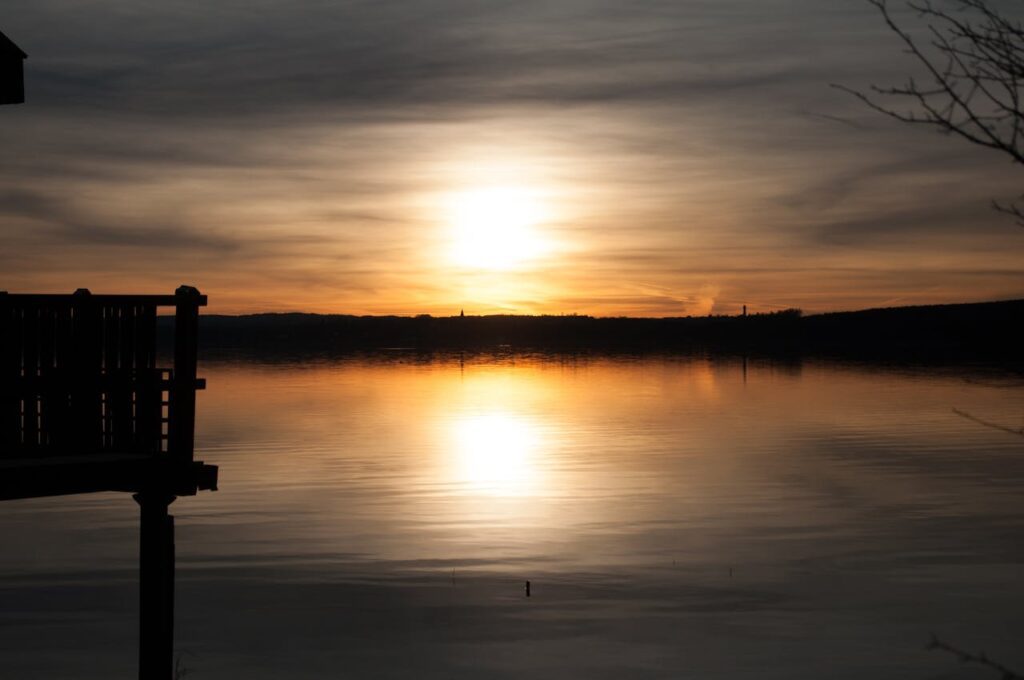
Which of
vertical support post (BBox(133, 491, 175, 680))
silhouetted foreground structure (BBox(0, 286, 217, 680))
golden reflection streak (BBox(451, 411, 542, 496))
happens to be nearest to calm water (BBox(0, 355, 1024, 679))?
golden reflection streak (BBox(451, 411, 542, 496))

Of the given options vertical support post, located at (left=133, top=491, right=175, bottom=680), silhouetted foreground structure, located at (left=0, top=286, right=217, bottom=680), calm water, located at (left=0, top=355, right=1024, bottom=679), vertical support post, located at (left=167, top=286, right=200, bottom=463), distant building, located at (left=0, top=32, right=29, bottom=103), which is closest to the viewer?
silhouetted foreground structure, located at (left=0, top=286, right=217, bottom=680)

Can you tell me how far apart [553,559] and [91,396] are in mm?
13245

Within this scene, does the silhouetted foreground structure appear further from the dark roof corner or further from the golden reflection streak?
the golden reflection streak

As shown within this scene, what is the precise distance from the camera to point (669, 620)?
19953mm

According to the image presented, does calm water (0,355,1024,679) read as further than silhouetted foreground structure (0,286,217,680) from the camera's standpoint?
Yes

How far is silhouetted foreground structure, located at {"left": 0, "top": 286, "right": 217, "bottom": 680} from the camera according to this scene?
13.5 m

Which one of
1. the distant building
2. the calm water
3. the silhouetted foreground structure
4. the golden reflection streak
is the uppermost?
the distant building

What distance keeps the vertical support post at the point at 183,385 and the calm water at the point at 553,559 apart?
14.3ft

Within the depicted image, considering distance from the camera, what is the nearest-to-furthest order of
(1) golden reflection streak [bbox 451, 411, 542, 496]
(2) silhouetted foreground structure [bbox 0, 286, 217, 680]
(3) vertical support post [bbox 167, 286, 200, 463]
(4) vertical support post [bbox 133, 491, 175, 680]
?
(2) silhouetted foreground structure [bbox 0, 286, 217, 680], (3) vertical support post [bbox 167, 286, 200, 463], (4) vertical support post [bbox 133, 491, 175, 680], (1) golden reflection streak [bbox 451, 411, 542, 496]

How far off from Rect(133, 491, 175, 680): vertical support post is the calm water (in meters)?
1.99

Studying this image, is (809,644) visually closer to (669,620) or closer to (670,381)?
(669,620)

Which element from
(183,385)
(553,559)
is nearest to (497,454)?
(553,559)

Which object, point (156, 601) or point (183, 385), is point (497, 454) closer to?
point (156, 601)

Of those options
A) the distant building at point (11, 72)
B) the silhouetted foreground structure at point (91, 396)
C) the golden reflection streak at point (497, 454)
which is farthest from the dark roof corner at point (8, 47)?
the golden reflection streak at point (497, 454)
